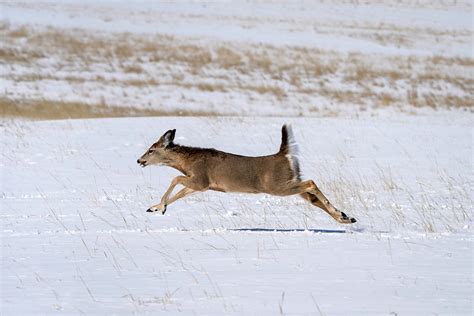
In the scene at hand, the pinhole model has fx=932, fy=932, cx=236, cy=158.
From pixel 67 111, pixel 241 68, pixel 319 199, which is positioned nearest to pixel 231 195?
pixel 319 199

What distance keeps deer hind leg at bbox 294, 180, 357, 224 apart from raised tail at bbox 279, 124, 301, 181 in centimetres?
11

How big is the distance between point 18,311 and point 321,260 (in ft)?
8.93

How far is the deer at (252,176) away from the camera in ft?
31.9

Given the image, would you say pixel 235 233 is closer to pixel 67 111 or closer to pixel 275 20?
pixel 67 111

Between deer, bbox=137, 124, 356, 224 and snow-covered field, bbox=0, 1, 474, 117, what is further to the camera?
snow-covered field, bbox=0, 1, 474, 117

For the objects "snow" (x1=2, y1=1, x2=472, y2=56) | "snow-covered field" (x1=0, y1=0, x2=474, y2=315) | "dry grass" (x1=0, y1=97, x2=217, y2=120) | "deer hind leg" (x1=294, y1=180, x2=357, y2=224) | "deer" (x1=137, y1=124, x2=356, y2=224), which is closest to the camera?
"snow-covered field" (x1=0, y1=0, x2=474, y2=315)

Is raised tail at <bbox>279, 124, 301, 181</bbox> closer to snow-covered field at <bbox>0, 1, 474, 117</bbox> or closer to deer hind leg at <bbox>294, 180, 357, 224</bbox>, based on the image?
deer hind leg at <bbox>294, 180, 357, 224</bbox>

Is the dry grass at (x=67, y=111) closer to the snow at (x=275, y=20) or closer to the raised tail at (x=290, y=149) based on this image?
the raised tail at (x=290, y=149)

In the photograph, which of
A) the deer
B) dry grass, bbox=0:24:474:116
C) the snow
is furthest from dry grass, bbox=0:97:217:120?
the snow

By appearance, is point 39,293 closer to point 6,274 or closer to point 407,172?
point 6,274

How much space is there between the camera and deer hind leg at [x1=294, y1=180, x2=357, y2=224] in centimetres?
952

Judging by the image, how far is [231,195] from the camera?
497 inches

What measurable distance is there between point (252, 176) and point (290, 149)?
0.49 metres

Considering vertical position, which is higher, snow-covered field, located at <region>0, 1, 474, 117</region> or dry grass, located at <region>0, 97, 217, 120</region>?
dry grass, located at <region>0, 97, 217, 120</region>
